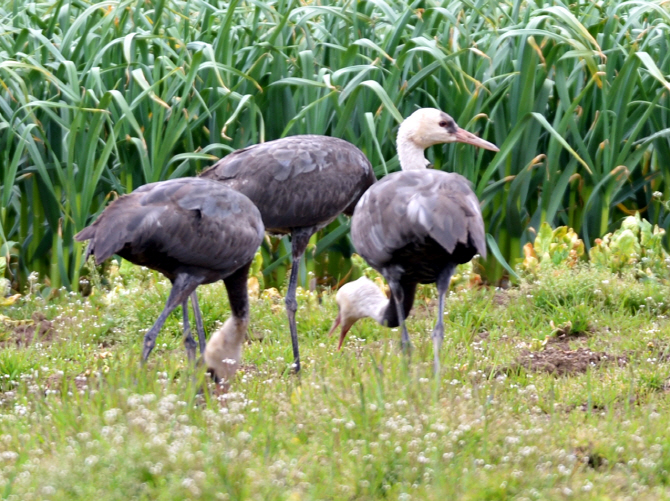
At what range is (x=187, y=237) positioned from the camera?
454cm

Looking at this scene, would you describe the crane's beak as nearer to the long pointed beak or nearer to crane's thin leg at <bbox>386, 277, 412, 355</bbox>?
crane's thin leg at <bbox>386, 277, 412, 355</bbox>

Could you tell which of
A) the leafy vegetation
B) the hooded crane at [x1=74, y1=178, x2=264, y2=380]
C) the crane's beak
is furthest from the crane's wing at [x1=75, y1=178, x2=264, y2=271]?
A: the leafy vegetation

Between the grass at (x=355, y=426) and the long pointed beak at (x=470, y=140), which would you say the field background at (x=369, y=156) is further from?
the long pointed beak at (x=470, y=140)

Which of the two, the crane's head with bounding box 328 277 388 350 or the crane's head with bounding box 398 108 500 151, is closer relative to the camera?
the crane's head with bounding box 328 277 388 350

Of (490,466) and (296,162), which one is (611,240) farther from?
(490,466)

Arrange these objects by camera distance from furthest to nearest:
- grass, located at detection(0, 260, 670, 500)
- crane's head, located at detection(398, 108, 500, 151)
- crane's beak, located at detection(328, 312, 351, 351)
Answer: crane's head, located at detection(398, 108, 500, 151)
crane's beak, located at detection(328, 312, 351, 351)
grass, located at detection(0, 260, 670, 500)

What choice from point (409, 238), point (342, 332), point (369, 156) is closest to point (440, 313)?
point (409, 238)

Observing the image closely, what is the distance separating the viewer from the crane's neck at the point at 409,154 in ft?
19.0

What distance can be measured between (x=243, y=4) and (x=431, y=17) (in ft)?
7.22

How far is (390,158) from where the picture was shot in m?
6.82

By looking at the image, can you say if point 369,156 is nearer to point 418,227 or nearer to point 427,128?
point 427,128

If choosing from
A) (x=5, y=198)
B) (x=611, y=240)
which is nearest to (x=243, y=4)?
(x=5, y=198)

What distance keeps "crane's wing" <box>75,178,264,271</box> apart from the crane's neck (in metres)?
1.26

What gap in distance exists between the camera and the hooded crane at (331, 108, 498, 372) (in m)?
4.39
